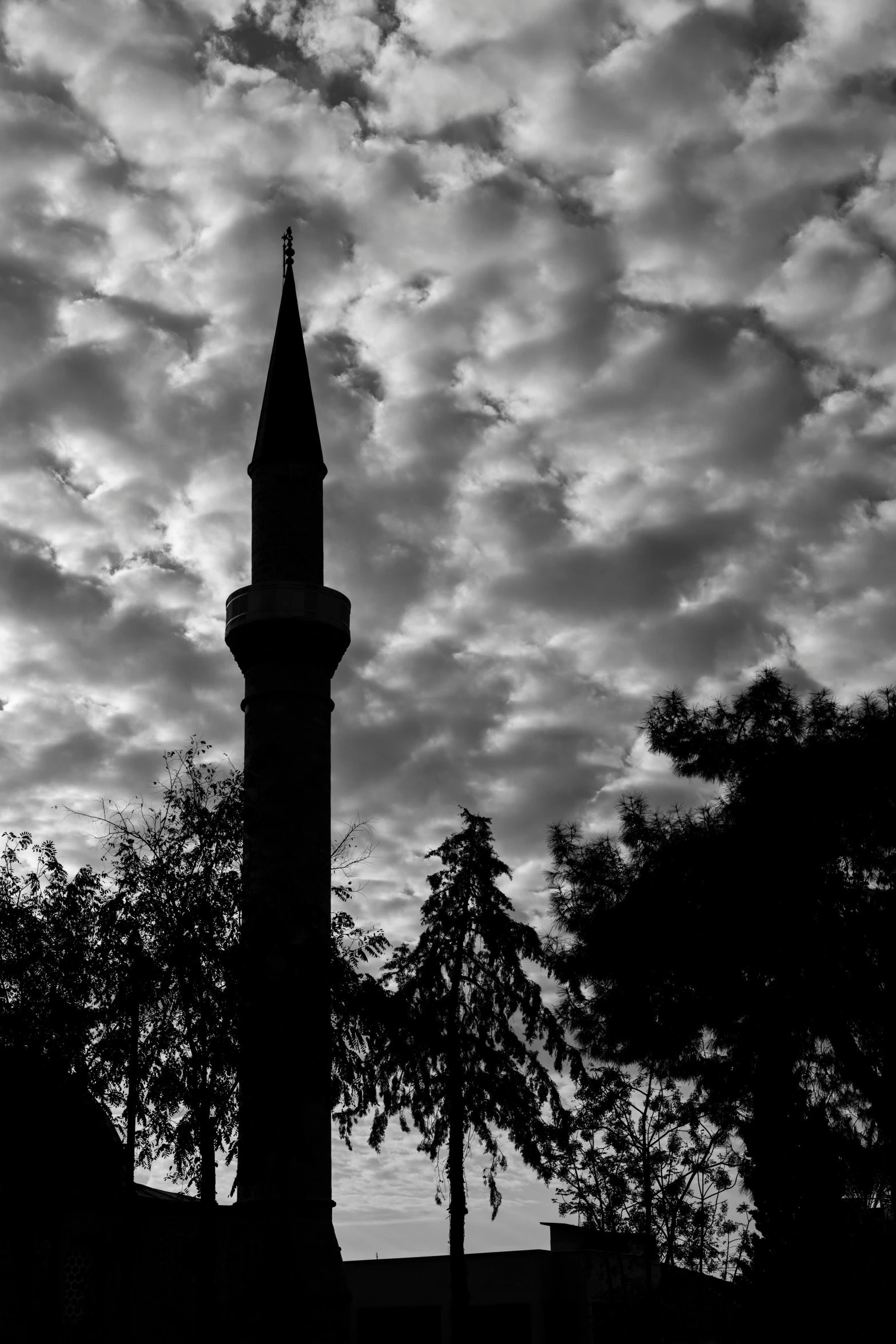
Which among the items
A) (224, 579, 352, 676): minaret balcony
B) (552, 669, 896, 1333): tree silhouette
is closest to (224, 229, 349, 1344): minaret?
(224, 579, 352, 676): minaret balcony

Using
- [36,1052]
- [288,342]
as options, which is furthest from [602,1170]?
[288,342]

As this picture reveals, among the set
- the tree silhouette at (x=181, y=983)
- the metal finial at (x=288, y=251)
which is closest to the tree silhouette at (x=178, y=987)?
the tree silhouette at (x=181, y=983)

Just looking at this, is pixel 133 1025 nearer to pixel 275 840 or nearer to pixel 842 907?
pixel 275 840

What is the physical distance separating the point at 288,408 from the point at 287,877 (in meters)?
13.3

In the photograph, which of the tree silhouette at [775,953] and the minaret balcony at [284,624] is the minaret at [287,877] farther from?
the tree silhouette at [775,953]

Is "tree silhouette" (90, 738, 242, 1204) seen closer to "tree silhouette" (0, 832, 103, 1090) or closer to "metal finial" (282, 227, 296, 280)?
"tree silhouette" (0, 832, 103, 1090)

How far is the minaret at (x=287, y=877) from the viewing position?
32.2 meters

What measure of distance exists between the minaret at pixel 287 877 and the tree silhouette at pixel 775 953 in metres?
6.19

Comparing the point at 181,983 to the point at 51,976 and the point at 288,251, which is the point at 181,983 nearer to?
the point at 51,976

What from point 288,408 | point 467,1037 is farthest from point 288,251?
point 467,1037

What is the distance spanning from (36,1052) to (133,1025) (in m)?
1.90

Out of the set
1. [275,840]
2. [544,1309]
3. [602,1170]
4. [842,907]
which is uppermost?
[275,840]

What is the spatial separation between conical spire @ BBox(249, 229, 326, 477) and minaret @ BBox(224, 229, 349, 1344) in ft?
0.16

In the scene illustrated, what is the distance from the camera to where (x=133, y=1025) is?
29.8m
